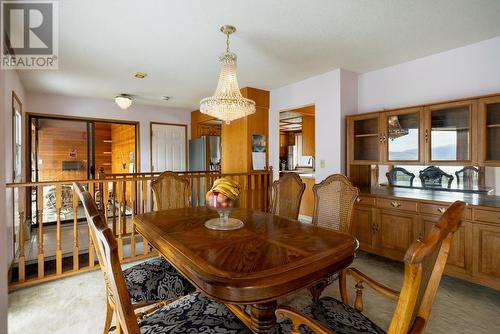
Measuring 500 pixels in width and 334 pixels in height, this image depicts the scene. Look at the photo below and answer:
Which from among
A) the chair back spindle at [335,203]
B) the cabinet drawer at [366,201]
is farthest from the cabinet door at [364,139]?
the chair back spindle at [335,203]

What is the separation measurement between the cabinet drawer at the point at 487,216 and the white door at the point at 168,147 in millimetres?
5548

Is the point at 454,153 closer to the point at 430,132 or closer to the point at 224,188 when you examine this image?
the point at 430,132

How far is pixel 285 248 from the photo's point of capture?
1.33 meters

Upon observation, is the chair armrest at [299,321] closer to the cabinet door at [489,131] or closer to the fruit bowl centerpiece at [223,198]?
the fruit bowl centerpiece at [223,198]

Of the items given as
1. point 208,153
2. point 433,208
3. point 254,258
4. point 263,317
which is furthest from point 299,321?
point 208,153

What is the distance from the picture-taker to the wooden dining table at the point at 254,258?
3.36 feet

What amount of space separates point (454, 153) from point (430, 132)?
12.3 inches

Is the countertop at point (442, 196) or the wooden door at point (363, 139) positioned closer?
the countertop at point (442, 196)

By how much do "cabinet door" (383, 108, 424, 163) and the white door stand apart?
4668 mm

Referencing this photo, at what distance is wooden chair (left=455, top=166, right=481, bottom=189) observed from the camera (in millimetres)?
2762

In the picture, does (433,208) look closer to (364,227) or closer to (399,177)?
(364,227)

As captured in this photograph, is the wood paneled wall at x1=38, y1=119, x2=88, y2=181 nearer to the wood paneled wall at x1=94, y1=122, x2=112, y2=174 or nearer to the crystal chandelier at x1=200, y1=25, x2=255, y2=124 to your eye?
the wood paneled wall at x1=94, y1=122, x2=112, y2=174

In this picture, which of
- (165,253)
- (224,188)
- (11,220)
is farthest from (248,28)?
(11,220)

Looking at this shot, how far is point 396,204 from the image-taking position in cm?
281
